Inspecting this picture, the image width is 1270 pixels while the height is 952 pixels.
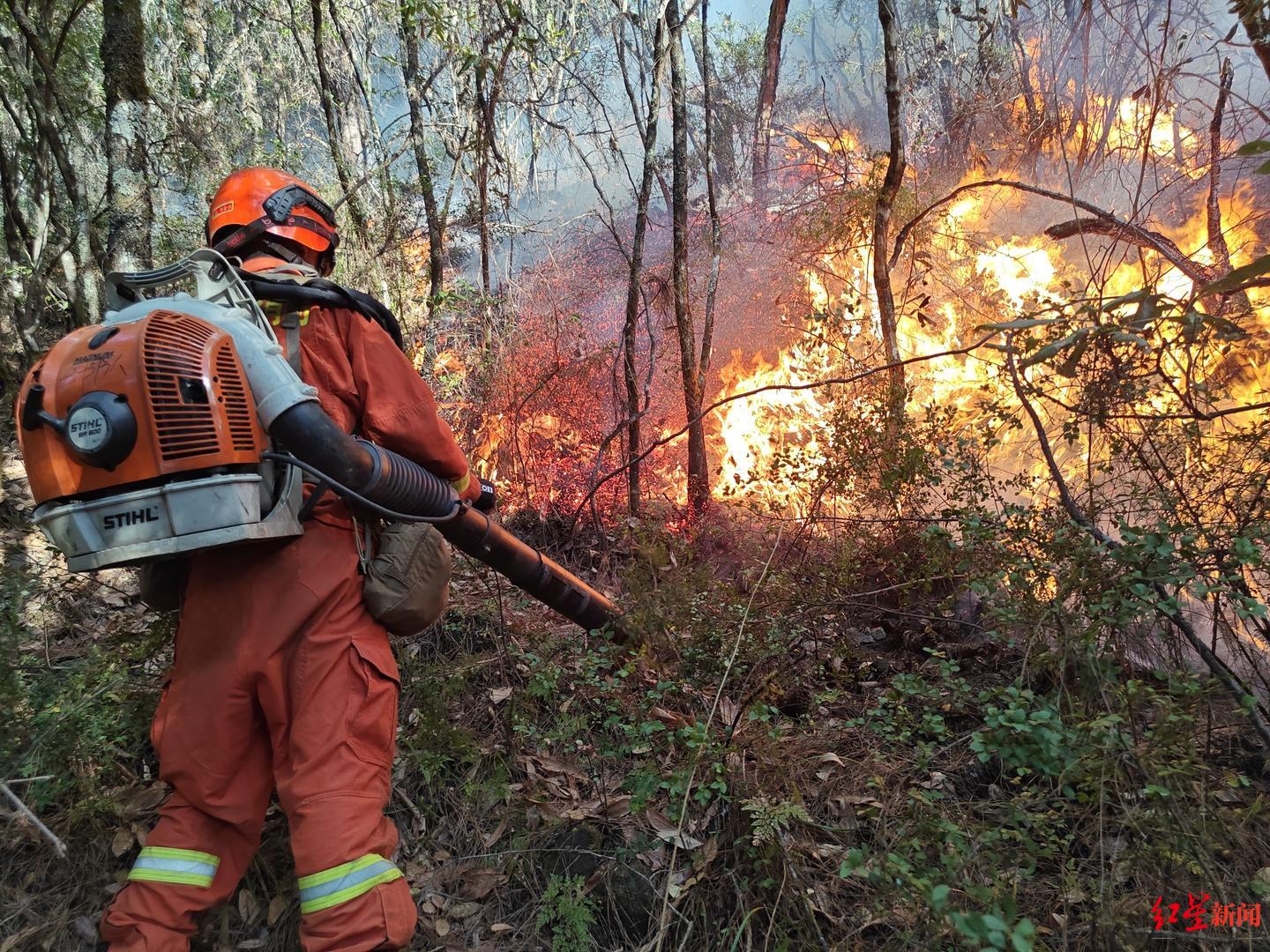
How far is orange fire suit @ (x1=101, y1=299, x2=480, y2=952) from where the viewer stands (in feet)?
5.54

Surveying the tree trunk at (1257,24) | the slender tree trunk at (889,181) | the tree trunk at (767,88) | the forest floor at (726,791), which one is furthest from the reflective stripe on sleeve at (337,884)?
the tree trunk at (767,88)

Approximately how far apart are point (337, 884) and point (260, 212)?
2.02m

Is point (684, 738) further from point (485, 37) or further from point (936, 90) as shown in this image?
point (936, 90)

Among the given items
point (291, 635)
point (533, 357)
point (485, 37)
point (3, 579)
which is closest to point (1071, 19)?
point (485, 37)

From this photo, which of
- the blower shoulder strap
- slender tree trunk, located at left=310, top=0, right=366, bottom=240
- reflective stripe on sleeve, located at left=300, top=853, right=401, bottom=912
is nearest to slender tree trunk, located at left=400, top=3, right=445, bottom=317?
slender tree trunk, located at left=310, top=0, right=366, bottom=240

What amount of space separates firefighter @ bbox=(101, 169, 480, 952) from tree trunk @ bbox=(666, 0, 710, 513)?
3799 millimetres

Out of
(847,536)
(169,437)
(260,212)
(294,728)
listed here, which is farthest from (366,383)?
(847,536)

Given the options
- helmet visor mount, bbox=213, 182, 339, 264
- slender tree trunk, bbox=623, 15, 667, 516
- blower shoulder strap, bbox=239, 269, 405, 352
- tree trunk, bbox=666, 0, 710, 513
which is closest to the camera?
blower shoulder strap, bbox=239, 269, 405, 352

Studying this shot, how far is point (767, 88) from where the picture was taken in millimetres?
8359

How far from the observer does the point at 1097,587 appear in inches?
83.1

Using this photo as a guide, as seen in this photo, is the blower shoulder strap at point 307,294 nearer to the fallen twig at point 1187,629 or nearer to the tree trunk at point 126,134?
the fallen twig at point 1187,629

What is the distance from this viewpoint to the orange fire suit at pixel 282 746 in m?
1.69

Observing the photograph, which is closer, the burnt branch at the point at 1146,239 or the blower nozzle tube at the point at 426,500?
the blower nozzle tube at the point at 426,500

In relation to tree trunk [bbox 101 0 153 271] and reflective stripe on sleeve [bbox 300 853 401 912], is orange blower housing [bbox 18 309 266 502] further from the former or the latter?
tree trunk [bbox 101 0 153 271]
